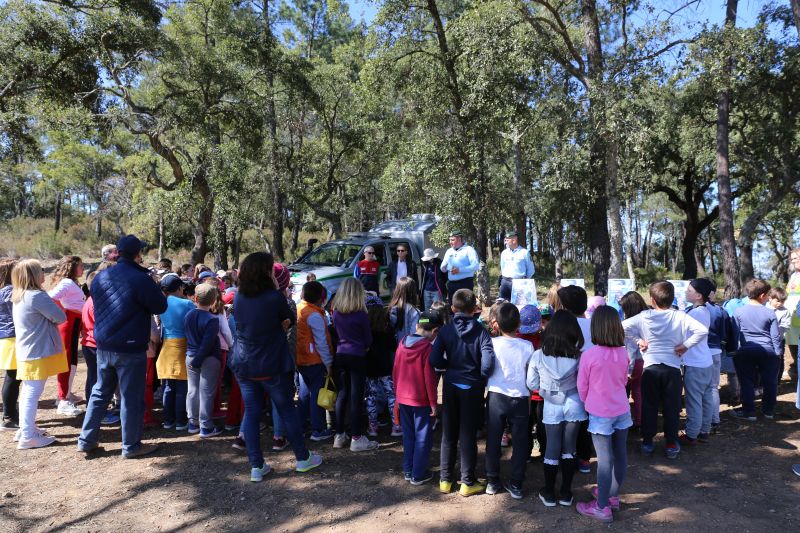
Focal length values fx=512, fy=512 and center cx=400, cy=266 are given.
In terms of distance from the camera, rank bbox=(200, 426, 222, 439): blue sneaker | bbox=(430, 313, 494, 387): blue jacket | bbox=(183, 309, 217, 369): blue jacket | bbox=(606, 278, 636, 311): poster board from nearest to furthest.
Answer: bbox=(430, 313, 494, 387): blue jacket, bbox=(183, 309, 217, 369): blue jacket, bbox=(200, 426, 222, 439): blue sneaker, bbox=(606, 278, 636, 311): poster board

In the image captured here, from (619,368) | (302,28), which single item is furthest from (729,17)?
(302,28)

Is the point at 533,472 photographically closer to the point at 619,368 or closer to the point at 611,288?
the point at 619,368

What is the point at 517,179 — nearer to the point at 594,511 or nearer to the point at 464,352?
the point at 464,352

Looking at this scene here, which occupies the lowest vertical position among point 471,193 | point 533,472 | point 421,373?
point 533,472

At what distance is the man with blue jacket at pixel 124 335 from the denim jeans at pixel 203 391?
54cm

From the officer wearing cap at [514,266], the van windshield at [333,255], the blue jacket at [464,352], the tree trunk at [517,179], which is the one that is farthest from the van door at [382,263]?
the blue jacket at [464,352]

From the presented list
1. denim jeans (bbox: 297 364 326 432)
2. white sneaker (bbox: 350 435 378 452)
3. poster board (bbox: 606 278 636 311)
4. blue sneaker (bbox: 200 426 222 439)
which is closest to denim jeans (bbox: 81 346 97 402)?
blue sneaker (bbox: 200 426 222 439)

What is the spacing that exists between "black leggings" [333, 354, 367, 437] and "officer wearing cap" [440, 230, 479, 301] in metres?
3.96

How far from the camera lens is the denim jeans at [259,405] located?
417 centimetres

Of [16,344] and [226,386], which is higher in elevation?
[16,344]

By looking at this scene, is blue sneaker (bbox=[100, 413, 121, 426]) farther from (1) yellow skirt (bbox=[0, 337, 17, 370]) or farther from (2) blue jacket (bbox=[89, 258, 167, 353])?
(2) blue jacket (bbox=[89, 258, 167, 353])

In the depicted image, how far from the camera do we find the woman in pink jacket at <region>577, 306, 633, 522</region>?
11.8 ft

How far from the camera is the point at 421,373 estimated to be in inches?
159

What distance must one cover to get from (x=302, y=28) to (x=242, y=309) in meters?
25.0
